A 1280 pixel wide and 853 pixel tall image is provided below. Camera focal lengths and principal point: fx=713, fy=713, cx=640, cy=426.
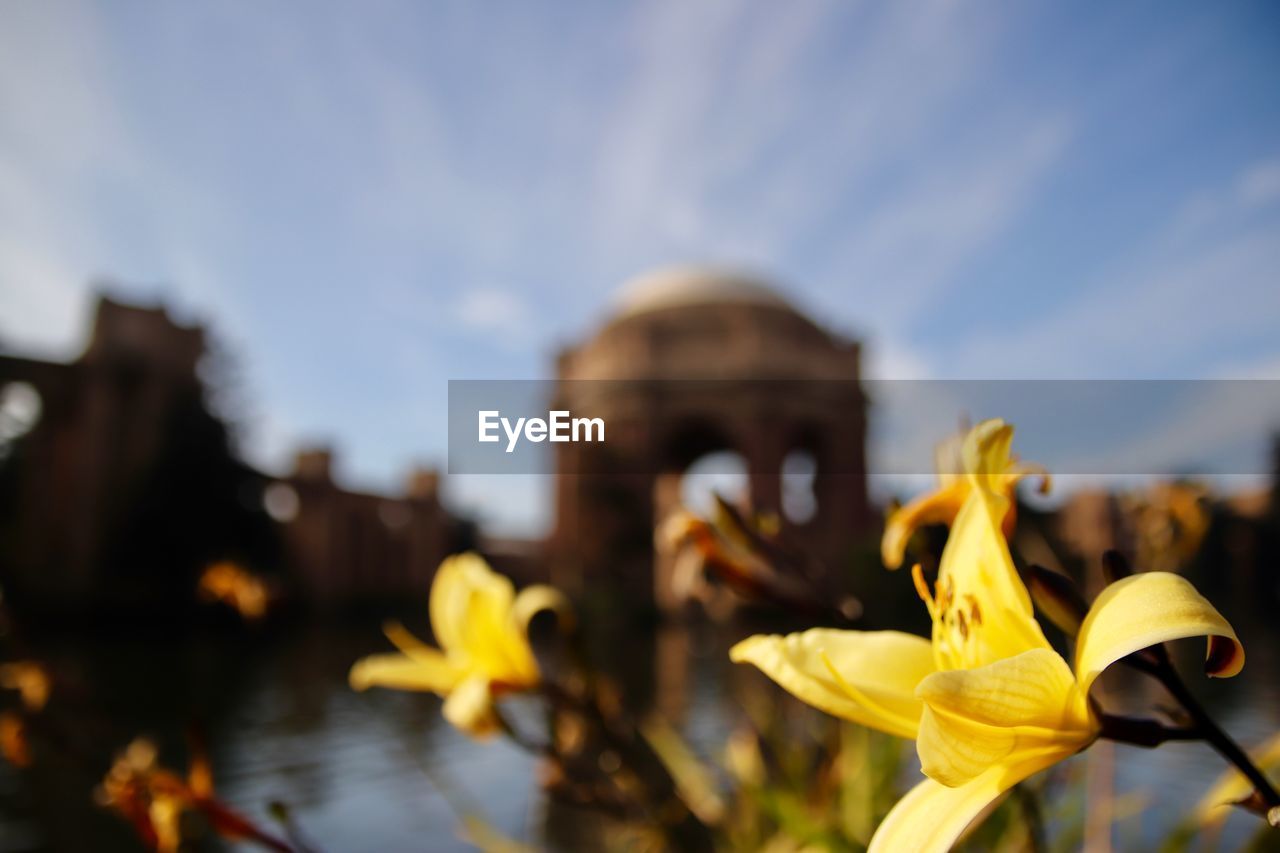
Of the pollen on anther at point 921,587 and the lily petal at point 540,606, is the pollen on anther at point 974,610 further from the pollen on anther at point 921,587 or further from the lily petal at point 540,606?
the lily petal at point 540,606

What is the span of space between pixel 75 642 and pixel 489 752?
31.2 ft

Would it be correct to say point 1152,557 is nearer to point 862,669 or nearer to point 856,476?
point 862,669

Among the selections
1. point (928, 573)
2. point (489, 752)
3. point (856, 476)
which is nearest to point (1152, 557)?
point (928, 573)

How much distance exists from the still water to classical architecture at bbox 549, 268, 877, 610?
6074 millimetres

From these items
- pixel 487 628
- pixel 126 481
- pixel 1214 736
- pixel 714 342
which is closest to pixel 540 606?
pixel 487 628

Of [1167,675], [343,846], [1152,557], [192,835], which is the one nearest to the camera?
[1167,675]

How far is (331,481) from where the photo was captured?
57.8ft

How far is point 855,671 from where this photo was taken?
1.30 feet

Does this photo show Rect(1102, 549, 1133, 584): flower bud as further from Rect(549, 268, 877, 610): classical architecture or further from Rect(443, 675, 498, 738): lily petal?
Rect(549, 268, 877, 610): classical architecture

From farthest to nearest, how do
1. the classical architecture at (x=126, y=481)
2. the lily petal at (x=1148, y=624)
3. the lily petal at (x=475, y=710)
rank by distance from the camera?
1. the classical architecture at (x=126, y=481)
2. the lily petal at (x=475, y=710)
3. the lily petal at (x=1148, y=624)

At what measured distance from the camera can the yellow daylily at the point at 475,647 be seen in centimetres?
71

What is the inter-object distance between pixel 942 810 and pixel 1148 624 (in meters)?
0.13

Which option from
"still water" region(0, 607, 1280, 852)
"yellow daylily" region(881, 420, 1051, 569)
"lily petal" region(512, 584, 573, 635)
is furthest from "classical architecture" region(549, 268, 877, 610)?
"yellow daylily" region(881, 420, 1051, 569)

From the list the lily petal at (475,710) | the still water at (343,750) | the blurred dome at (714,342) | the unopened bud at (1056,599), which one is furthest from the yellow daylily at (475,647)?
the blurred dome at (714,342)
